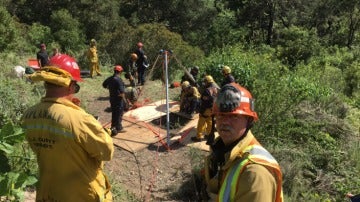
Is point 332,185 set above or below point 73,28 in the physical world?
below

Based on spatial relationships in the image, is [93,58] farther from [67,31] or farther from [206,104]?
[67,31]

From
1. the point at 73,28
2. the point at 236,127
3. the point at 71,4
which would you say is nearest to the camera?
the point at 236,127

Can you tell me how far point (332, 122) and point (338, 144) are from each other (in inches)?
30.7

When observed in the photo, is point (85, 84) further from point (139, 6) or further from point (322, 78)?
point (139, 6)

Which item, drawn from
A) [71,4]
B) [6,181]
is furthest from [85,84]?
[71,4]

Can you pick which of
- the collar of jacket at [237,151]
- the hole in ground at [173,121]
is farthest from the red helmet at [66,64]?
the hole in ground at [173,121]

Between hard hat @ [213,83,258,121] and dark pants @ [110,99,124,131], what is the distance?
650 cm

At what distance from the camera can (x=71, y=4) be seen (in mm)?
28266

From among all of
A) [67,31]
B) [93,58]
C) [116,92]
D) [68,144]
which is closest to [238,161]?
[68,144]

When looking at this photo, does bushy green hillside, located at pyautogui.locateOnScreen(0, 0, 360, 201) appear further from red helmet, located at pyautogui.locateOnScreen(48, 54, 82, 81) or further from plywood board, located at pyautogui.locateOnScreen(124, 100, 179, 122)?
plywood board, located at pyautogui.locateOnScreen(124, 100, 179, 122)

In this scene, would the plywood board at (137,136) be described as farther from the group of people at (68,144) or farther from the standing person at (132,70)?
the group of people at (68,144)

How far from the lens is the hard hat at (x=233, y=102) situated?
2.25 metres

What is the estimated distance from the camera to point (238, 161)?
2.08 meters

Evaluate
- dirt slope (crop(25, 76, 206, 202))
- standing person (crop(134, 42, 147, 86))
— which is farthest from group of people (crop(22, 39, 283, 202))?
standing person (crop(134, 42, 147, 86))
